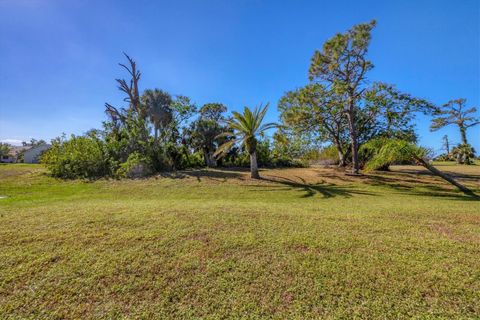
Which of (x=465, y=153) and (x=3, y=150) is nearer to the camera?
(x=465, y=153)

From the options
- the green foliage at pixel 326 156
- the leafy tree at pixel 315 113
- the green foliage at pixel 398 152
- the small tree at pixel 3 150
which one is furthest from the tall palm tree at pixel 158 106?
the small tree at pixel 3 150

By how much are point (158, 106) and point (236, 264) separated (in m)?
21.1

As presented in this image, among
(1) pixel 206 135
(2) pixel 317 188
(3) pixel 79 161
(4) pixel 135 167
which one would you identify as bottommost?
(2) pixel 317 188

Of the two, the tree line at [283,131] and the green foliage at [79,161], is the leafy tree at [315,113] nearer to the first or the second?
the tree line at [283,131]

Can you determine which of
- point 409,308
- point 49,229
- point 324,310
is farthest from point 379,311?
point 49,229

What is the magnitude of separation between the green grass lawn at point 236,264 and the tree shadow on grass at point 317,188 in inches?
155

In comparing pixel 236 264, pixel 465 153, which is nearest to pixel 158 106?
pixel 236 264

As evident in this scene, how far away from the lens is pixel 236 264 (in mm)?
2973

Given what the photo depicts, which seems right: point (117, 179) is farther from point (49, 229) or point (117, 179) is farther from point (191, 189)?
point (49, 229)

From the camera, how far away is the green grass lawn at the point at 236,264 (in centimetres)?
223

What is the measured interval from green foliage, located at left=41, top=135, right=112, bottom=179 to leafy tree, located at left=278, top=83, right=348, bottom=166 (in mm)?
13895

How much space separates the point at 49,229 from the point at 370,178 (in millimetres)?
15672

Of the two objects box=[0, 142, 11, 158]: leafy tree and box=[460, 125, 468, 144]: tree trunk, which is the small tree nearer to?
box=[0, 142, 11, 158]: leafy tree

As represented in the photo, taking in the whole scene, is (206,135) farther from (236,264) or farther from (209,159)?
(236,264)
